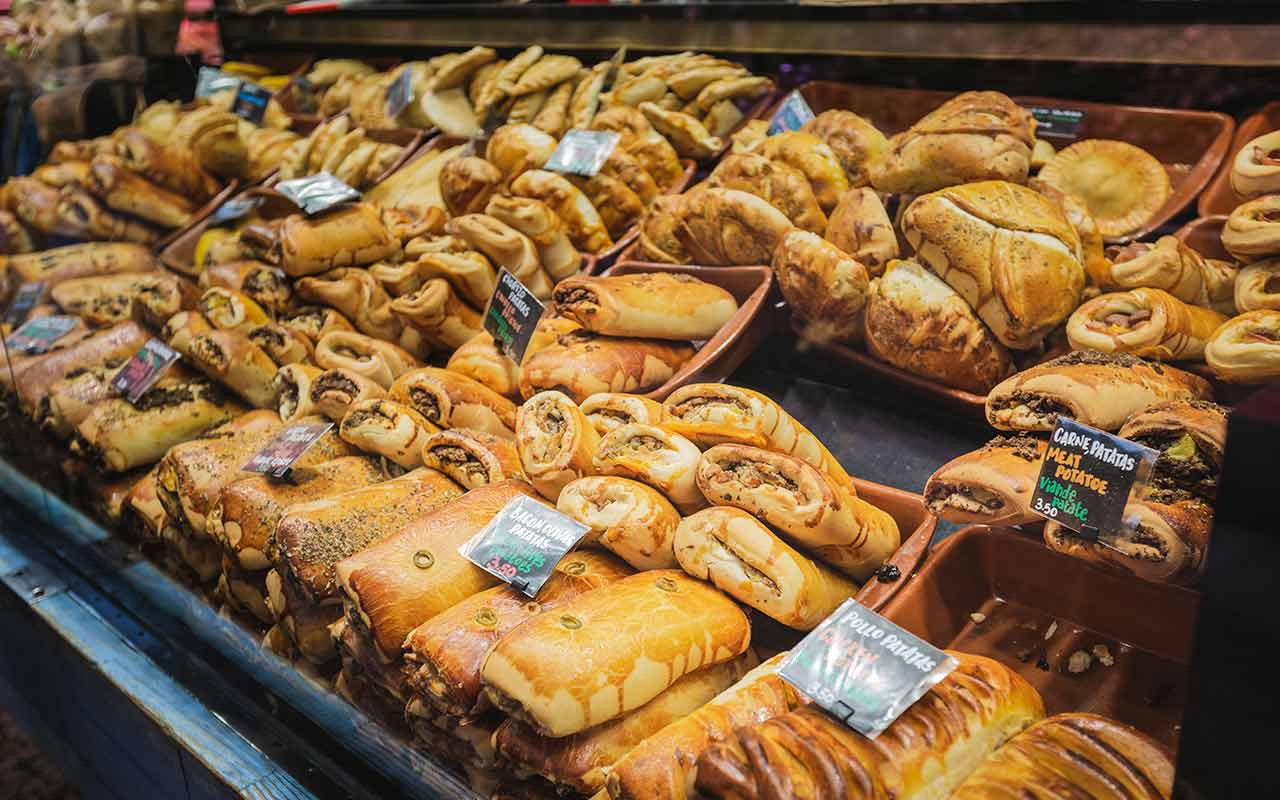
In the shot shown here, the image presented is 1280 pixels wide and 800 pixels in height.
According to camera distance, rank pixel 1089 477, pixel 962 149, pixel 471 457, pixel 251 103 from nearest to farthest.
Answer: pixel 1089 477 → pixel 471 457 → pixel 962 149 → pixel 251 103

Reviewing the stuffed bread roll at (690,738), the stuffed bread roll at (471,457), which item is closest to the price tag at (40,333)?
the stuffed bread roll at (471,457)

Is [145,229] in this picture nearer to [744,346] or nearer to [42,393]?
[42,393]

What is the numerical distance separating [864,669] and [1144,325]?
3.58 ft

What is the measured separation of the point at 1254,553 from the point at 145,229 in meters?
4.14

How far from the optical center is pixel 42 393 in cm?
304

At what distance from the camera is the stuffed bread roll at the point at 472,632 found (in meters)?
1.61

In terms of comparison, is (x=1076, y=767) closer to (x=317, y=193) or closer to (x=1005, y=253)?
(x=1005, y=253)

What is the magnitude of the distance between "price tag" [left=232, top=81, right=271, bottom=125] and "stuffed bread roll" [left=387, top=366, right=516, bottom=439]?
3.11 m

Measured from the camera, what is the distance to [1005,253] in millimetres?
2205

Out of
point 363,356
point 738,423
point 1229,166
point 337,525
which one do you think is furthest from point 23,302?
point 1229,166

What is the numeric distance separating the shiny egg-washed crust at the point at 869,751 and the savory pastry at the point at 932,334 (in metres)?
0.99

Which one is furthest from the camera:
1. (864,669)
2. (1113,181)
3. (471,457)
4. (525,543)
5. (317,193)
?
(317,193)

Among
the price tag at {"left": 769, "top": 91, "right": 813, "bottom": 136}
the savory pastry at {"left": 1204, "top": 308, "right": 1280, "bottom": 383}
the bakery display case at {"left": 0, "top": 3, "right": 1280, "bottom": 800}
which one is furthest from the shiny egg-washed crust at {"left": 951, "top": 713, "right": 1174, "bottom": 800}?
the price tag at {"left": 769, "top": 91, "right": 813, "bottom": 136}

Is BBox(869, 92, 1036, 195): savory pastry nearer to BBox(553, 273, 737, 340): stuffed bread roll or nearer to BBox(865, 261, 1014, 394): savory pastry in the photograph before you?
BBox(865, 261, 1014, 394): savory pastry
